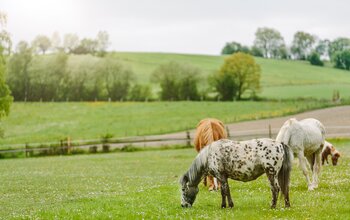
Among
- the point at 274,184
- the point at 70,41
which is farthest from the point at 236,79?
the point at 274,184

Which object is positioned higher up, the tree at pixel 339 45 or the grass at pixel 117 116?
the tree at pixel 339 45

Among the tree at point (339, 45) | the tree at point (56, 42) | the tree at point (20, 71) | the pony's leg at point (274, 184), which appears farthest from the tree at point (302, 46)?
the pony's leg at point (274, 184)

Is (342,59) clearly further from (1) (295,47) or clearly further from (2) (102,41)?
(2) (102,41)

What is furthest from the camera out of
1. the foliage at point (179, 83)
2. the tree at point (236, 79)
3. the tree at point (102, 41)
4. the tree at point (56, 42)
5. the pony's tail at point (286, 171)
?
the tree at point (56, 42)

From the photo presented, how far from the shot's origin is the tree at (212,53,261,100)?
236ft

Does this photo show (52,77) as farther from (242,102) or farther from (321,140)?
(321,140)

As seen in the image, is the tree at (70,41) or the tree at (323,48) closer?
the tree at (70,41)

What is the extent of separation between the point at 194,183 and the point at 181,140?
3037 cm

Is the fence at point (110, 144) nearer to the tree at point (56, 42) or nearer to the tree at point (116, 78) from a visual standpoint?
the tree at point (116, 78)

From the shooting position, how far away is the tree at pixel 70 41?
348 feet

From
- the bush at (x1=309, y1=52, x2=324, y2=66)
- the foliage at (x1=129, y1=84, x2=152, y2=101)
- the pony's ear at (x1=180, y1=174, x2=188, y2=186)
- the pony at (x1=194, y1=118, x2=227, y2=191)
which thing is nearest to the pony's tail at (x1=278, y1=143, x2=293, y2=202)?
the pony's ear at (x1=180, y1=174, x2=188, y2=186)

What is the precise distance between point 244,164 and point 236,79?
60196 mm

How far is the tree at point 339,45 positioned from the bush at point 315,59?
8.72ft

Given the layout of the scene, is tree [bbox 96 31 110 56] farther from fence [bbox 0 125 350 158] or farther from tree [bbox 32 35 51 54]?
fence [bbox 0 125 350 158]
